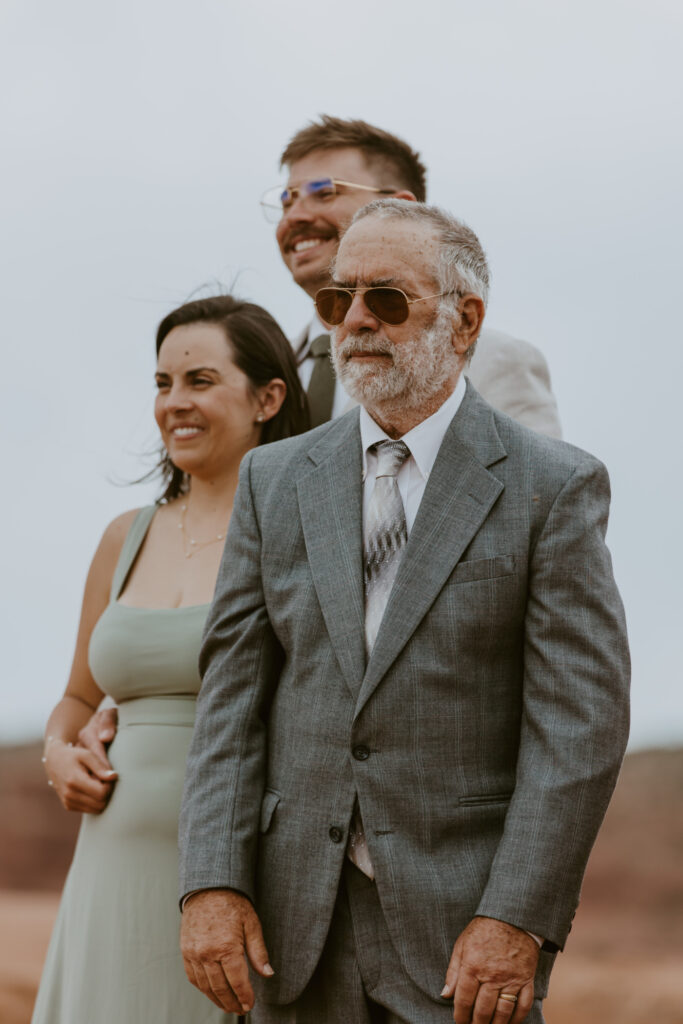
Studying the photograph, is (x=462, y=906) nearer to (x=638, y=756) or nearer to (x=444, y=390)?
(x=444, y=390)

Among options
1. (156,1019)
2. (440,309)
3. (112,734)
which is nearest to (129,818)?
(112,734)

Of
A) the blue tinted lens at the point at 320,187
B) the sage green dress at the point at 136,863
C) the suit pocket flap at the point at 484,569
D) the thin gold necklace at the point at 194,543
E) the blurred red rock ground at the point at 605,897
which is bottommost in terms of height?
the blurred red rock ground at the point at 605,897

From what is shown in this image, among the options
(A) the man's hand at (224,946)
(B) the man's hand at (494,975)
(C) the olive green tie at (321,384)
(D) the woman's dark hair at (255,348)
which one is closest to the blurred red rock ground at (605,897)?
(C) the olive green tie at (321,384)

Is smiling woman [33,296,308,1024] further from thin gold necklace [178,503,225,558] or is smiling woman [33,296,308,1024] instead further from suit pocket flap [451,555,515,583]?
suit pocket flap [451,555,515,583]

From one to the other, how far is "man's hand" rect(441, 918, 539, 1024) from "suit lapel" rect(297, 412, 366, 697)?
452 millimetres

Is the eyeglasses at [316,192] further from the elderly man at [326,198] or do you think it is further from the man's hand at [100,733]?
the man's hand at [100,733]

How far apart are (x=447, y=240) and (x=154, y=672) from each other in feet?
3.86

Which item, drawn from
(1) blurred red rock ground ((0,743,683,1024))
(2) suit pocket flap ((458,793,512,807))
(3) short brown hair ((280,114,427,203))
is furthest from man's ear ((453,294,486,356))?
(1) blurred red rock ground ((0,743,683,1024))

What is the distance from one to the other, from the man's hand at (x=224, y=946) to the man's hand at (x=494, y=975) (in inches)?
13.7

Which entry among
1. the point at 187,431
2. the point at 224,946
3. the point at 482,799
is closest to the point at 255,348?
the point at 187,431

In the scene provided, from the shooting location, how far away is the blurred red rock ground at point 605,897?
369 inches

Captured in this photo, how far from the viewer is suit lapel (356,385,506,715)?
2.15 m

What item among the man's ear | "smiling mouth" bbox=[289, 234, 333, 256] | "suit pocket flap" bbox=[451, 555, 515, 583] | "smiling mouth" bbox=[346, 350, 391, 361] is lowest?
"suit pocket flap" bbox=[451, 555, 515, 583]

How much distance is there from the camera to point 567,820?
6.70 feet
